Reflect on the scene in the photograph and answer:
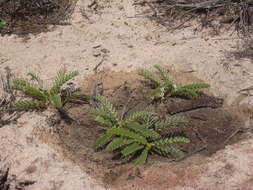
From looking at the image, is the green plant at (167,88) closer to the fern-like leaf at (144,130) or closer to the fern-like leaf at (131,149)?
the fern-like leaf at (144,130)

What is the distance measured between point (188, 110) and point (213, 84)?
1.49ft

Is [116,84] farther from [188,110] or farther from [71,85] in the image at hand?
[188,110]

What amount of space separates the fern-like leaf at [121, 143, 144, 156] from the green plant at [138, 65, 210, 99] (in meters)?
0.68

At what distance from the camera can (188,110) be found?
10.5 feet

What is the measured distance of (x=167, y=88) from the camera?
10.8ft

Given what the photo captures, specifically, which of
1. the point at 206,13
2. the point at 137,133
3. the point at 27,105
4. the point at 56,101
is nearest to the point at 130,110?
the point at 137,133

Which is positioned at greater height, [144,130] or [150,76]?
[150,76]

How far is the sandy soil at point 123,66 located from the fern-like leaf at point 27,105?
9 cm

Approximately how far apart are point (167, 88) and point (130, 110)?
1.44ft

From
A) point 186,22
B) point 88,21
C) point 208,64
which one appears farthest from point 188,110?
point 88,21

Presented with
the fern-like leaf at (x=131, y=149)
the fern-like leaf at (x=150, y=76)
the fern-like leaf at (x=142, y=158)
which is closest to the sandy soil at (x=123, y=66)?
the fern-like leaf at (x=142, y=158)

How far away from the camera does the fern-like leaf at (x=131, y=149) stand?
104 inches

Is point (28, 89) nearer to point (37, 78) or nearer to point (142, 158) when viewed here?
point (37, 78)

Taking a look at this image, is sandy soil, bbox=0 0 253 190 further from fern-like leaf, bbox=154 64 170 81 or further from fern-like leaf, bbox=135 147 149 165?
fern-like leaf, bbox=154 64 170 81
